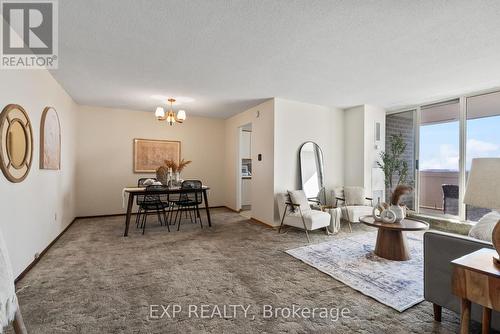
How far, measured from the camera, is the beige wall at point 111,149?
5129mm

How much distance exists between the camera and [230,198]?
6281 millimetres

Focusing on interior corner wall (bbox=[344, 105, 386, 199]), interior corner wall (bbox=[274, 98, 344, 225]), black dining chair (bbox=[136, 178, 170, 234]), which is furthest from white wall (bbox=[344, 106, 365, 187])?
black dining chair (bbox=[136, 178, 170, 234])

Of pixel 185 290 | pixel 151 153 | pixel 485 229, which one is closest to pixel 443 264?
pixel 485 229

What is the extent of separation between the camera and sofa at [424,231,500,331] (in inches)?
63.1

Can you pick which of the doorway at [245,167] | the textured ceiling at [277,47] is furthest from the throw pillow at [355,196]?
the doorway at [245,167]

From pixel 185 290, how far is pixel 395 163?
15.3 feet

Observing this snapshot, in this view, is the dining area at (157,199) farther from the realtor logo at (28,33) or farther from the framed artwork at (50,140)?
the realtor logo at (28,33)

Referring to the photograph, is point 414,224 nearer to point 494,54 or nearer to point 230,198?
point 494,54

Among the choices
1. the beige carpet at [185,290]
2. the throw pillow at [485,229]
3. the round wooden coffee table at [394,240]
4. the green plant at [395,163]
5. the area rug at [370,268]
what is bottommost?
the beige carpet at [185,290]

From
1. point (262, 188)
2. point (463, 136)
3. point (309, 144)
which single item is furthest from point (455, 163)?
point (262, 188)

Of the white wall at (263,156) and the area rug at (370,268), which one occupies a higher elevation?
the white wall at (263,156)

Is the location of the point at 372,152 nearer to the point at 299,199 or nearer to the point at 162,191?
the point at 299,199

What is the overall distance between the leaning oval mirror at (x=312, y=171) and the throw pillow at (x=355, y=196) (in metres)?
0.51

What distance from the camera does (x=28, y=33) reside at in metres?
2.33
